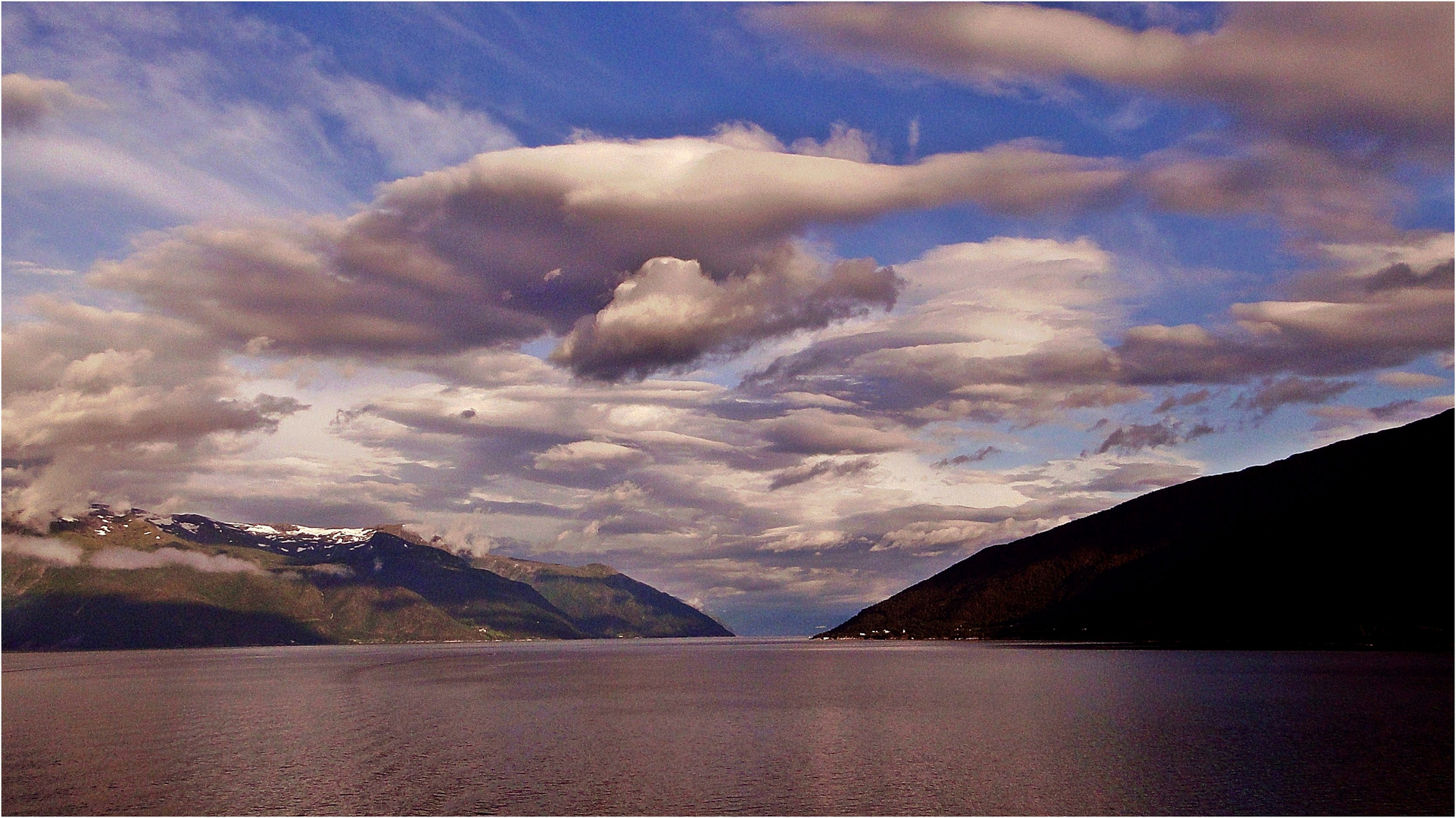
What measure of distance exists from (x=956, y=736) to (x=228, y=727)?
8716 centimetres

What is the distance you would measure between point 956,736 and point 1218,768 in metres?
Result: 28.5

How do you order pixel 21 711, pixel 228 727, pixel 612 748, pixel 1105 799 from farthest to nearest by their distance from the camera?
pixel 21 711, pixel 228 727, pixel 612 748, pixel 1105 799

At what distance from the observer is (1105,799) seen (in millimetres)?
76250

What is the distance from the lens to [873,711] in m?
140

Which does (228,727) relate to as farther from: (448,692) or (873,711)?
(873,711)

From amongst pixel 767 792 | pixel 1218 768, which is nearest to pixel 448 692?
pixel 767 792

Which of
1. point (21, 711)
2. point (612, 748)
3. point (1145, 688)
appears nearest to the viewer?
point (612, 748)

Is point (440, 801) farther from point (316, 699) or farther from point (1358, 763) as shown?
point (316, 699)

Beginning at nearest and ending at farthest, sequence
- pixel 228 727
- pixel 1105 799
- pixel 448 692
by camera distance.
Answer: pixel 1105 799 < pixel 228 727 < pixel 448 692

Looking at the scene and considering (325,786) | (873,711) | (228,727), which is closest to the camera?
(325,786)

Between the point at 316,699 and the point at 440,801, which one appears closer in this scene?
the point at 440,801

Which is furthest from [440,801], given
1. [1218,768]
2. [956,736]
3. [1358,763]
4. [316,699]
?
[316,699]

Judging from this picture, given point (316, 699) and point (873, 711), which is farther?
point (316, 699)

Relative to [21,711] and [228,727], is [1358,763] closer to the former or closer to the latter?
[228,727]
